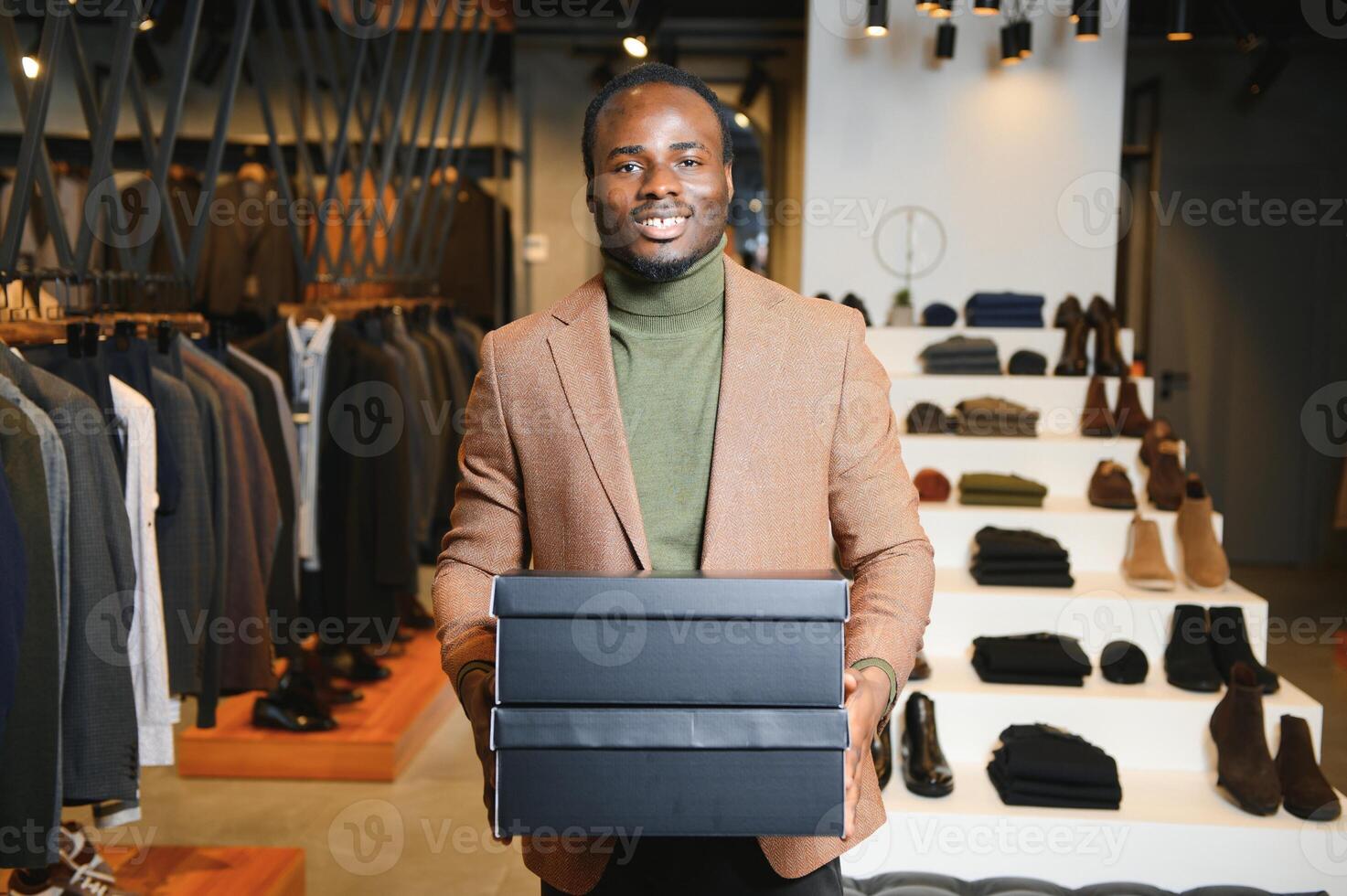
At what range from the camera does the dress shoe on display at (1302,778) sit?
2732 mm

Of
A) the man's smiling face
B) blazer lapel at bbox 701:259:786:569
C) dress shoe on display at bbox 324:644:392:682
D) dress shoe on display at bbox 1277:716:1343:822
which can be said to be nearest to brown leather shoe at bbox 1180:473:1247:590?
dress shoe on display at bbox 1277:716:1343:822

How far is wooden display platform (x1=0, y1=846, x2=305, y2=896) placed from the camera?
2.75 meters

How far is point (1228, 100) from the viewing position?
24.0 ft

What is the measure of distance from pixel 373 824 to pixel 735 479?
2.79m

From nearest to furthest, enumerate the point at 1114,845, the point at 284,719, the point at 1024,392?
the point at 1114,845
the point at 284,719
the point at 1024,392

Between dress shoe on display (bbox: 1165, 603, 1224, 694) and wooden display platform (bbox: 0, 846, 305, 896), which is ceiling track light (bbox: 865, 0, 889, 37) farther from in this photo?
wooden display platform (bbox: 0, 846, 305, 896)

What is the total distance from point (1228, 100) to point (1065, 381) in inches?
158

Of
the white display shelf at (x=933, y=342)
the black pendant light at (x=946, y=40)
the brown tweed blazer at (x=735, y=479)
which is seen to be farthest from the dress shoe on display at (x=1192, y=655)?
the black pendant light at (x=946, y=40)

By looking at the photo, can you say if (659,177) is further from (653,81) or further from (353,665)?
(353,665)

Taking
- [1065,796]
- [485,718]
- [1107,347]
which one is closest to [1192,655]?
[1065,796]

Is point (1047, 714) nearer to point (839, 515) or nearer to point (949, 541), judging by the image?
point (949, 541)

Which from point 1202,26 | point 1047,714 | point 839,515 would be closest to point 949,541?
point 1047,714

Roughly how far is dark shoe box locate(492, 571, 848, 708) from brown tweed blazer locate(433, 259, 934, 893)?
173 mm

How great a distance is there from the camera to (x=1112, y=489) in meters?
3.76
